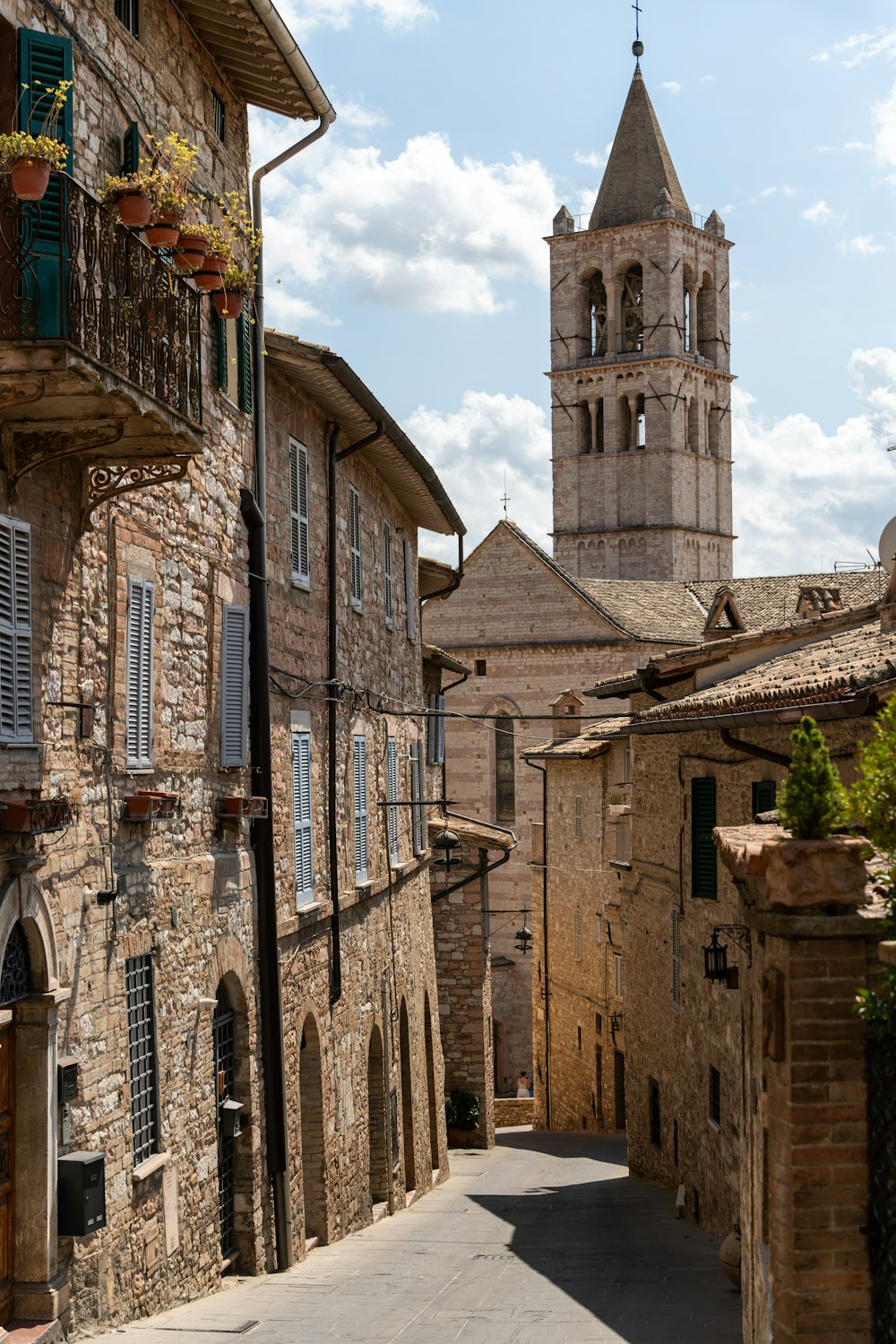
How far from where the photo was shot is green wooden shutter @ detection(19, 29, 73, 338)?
8609mm

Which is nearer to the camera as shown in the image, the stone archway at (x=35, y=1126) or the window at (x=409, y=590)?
the stone archway at (x=35, y=1126)

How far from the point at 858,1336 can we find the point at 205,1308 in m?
6.71

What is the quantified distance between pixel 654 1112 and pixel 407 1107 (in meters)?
3.82

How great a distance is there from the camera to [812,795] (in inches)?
254

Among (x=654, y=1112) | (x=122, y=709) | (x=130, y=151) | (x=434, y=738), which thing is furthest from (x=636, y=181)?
(x=122, y=709)

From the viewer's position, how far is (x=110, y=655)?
10.7 metres

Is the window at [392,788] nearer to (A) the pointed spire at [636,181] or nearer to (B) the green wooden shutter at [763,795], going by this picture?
(B) the green wooden shutter at [763,795]

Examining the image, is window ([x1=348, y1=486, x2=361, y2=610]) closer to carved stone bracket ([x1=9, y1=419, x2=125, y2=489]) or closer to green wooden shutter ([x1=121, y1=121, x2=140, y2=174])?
green wooden shutter ([x1=121, y1=121, x2=140, y2=174])

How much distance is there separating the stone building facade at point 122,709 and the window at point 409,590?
1058 centimetres

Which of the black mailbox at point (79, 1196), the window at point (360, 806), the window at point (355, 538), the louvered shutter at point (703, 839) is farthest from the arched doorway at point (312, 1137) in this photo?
the black mailbox at point (79, 1196)

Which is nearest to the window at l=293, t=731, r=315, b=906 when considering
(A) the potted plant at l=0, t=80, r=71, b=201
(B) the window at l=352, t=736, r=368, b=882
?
(B) the window at l=352, t=736, r=368, b=882

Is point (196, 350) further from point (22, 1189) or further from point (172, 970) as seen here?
point (22, 1189)

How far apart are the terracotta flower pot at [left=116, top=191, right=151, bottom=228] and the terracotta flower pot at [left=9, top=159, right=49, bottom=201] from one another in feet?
4.75

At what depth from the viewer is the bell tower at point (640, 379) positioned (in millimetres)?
74438
